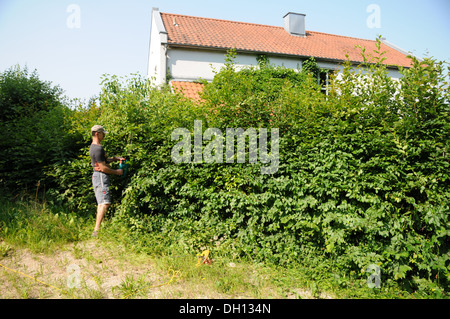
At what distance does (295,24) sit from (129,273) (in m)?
21.5

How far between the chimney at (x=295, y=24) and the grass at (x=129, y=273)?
2019 centimetres

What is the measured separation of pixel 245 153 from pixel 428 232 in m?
2.74

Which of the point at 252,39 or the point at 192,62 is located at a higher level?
the point at 252,39

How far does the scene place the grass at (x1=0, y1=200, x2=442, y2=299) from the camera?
3686 millimetres

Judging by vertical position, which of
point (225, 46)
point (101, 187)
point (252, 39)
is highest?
point (252, 39)

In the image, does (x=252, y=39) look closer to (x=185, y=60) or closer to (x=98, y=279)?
(x=185, y=60)

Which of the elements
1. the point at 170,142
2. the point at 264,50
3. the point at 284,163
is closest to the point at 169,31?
the point at 264,50

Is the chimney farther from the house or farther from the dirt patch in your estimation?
the dirt patch

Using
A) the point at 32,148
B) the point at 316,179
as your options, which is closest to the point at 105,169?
the point at 32,148

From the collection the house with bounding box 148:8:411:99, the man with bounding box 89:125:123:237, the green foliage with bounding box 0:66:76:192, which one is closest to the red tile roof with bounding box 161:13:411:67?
the house with bounding box 148:8:411:99

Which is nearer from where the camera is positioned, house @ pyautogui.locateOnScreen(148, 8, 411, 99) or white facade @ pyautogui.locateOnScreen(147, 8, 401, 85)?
white facade @ pyautogui.locateOnScreen(147, 8, 401, 85)

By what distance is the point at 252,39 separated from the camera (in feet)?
60.2

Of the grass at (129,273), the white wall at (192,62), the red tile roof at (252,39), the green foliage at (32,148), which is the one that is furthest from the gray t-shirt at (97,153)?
the red tile roof at (252,39)
